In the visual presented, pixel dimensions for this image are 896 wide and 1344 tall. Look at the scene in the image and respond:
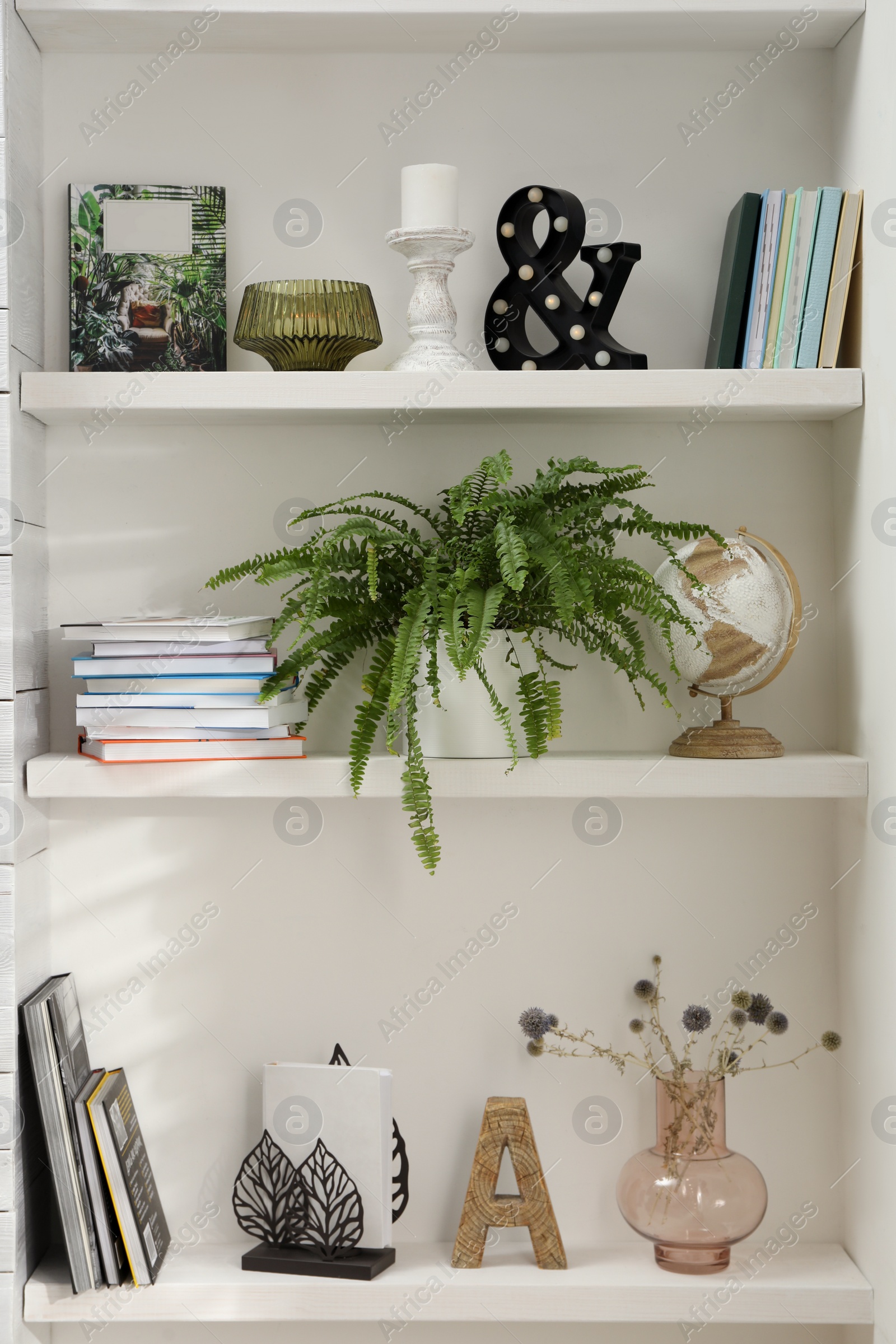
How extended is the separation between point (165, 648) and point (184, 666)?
39mm

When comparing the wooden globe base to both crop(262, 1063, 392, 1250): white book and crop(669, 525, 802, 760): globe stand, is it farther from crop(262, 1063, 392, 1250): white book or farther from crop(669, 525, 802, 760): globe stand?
crop(262, 1063, 392, 1250): white book

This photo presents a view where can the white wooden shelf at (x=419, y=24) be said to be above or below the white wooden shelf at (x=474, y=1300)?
above

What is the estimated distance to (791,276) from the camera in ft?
5.23

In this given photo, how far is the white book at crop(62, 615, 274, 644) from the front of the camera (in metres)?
1.53

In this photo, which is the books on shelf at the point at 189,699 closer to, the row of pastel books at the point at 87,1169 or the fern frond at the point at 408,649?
the fern frond at the point at 408,649

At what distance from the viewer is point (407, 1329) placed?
5.58 feet

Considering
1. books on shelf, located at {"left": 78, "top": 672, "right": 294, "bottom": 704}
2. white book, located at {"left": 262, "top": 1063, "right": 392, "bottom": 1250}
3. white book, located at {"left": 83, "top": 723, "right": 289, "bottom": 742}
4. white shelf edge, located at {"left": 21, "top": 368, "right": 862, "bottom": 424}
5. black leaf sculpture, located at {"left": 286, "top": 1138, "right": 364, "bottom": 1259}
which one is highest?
white shelf edge, located at {"left": 21, "top": 368, "right": 862, "bottom": 424}

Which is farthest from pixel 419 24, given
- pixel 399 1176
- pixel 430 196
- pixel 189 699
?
pixel 399 1176

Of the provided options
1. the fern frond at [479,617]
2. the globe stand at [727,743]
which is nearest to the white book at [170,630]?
the fern frond at [479,617]

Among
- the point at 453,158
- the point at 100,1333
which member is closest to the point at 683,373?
the point at 453,158

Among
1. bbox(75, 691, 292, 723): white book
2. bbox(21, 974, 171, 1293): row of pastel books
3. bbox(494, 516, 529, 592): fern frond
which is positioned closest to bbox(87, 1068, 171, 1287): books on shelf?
bbox(21, 974, 171, 1293): row of pastel books

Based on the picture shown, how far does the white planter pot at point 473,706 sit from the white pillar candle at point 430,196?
615mm

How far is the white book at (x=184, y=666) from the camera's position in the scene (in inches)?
60.7

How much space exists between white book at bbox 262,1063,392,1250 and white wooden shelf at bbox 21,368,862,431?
985 mm
